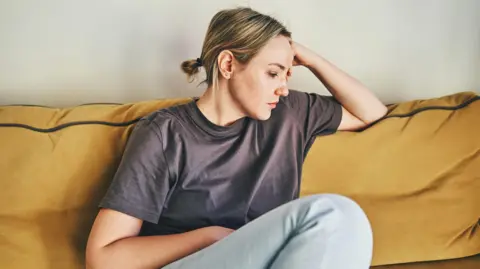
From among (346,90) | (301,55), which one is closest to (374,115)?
(346,90)

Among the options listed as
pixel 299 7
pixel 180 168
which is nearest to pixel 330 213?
pixel 180 168

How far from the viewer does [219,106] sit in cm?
138

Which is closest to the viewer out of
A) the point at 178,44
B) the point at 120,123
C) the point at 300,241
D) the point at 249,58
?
the point at 300,241

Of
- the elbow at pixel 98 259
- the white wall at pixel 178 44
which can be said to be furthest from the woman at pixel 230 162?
the white wall at pixel 178 44

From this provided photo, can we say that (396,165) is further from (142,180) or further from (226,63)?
(142,180)

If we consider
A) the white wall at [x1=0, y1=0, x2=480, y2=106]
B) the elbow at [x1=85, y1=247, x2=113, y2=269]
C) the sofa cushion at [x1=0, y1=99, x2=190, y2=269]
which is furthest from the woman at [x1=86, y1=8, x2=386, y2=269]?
the white wall at [x1=0, y1=0, x2=480, y2=106]

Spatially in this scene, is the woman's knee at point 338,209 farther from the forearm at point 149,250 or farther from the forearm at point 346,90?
the forearm at point 346,90

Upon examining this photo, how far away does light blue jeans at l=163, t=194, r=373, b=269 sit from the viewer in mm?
1052

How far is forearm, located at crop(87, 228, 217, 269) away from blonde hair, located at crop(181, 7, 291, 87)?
0.38m

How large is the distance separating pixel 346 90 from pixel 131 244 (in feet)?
2.24

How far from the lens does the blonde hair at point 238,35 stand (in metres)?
1.32

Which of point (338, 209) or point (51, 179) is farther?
point (51, 179)

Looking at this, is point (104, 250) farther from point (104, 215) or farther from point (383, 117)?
point (383, 117)

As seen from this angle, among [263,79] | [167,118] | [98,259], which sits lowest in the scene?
[98,259]
